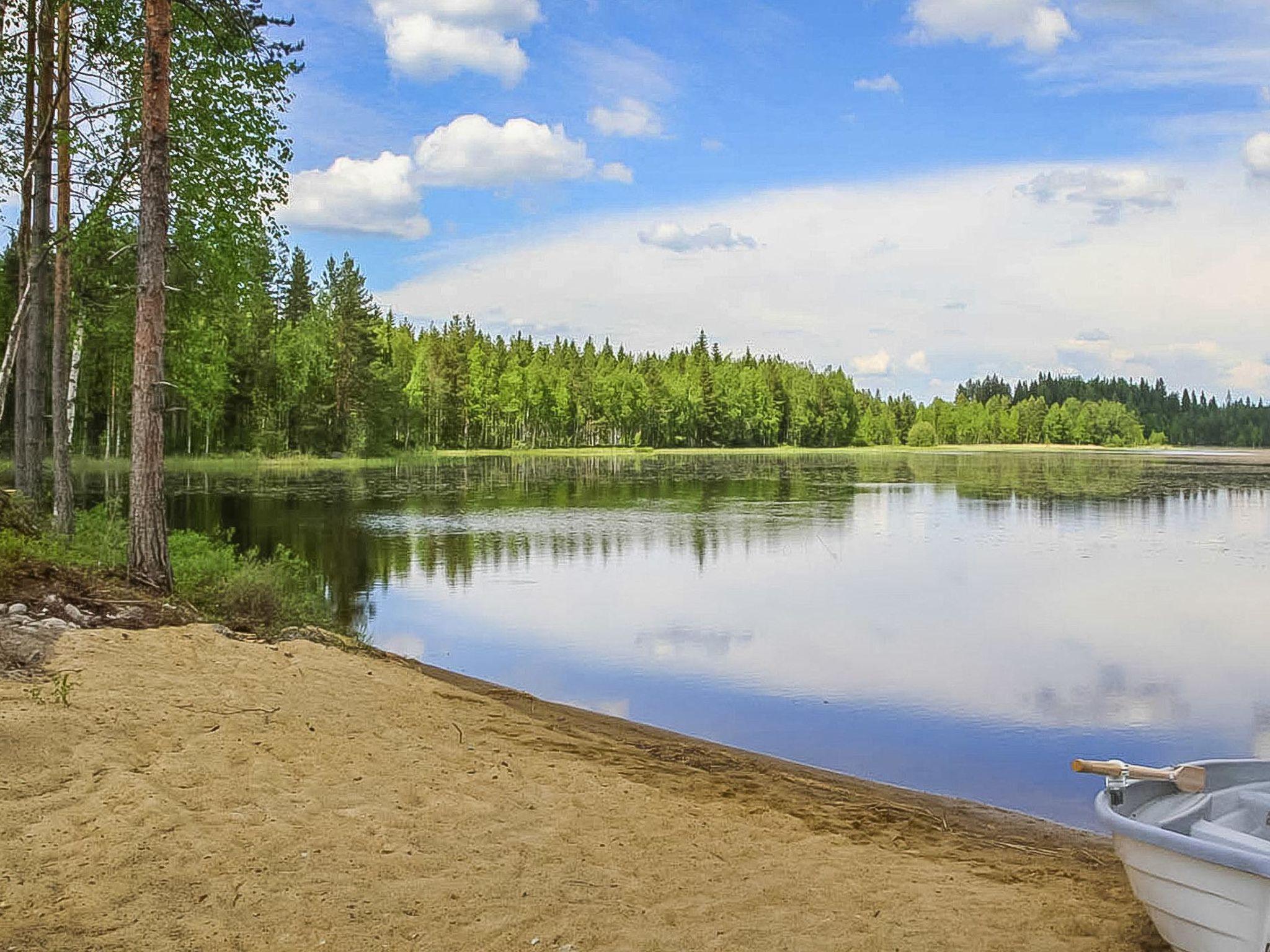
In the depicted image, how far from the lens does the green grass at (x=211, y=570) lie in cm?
1113

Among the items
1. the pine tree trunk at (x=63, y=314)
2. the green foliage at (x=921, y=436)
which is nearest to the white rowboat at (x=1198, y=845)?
the pine tree trunk at (x=63, y=314)

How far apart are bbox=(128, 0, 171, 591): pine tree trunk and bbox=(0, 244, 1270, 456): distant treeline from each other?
2.50 metres

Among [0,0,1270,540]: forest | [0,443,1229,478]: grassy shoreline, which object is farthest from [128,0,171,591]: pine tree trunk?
[0,443,1229,478]: grassy shoreline

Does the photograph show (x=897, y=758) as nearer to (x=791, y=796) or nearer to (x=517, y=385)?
(x=791, y=796)

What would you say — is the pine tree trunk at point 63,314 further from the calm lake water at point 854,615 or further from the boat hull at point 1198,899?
the boat hull at point 1198,899

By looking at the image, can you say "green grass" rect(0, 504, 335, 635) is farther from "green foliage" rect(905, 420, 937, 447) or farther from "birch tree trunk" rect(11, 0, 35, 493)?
"green foliage" rect(905, 420, 937, 447)

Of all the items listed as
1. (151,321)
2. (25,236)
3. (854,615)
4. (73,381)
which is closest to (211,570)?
(151,321)

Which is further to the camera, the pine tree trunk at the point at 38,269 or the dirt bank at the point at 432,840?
the pine tree trunk at the point at 38,269

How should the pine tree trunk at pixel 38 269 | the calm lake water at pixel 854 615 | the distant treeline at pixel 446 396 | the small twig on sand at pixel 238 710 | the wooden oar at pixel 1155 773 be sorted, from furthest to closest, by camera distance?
the distant treeline at pixel 446 396 → the pine tree trunk at pixel 38 269 → the calm lake water at pixel 854 615 → the small twig on sand at pixel 238 710 → the wooden oar at pixel 1155 773

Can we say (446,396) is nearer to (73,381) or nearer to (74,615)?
(73,381)

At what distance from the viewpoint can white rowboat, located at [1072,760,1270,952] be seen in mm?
4398

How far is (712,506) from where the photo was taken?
36.5 m

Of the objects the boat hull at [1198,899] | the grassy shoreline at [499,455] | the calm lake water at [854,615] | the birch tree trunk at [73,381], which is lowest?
the calm lake water at [854,615]

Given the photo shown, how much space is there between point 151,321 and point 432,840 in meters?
8.20
